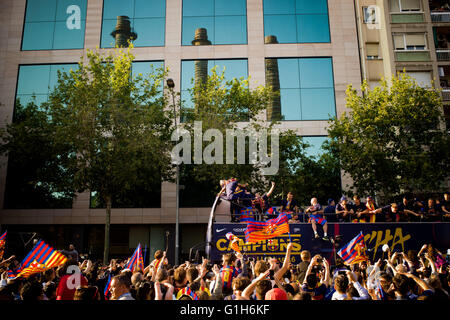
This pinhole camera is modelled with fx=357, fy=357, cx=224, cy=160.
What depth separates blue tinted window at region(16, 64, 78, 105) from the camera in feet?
93.3

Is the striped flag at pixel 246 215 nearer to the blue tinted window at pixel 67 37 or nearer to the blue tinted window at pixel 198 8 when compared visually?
the blue tinted window at pixel 198 8

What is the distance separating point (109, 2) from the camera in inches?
1179

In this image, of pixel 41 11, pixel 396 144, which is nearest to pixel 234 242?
pixel 396 144

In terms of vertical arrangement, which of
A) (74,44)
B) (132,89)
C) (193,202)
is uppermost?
(74,44)

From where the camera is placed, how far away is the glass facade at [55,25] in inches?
1164

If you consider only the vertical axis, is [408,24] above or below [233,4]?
below

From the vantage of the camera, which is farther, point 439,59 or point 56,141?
point 439,59

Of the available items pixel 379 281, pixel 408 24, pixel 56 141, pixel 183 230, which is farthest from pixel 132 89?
pixel 408 24

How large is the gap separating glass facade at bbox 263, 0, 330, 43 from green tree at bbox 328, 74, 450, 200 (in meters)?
8.99

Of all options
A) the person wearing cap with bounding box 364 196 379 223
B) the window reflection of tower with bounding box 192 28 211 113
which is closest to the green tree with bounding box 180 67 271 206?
the window reflection of tower with bounding box 192 28 211 113

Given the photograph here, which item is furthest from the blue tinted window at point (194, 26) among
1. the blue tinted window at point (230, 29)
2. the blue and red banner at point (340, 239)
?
the blue and red banner at point (340, 239)
